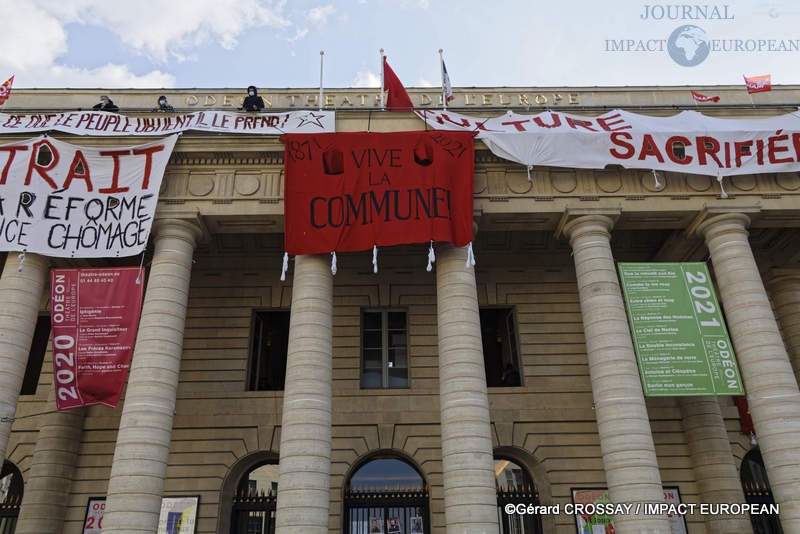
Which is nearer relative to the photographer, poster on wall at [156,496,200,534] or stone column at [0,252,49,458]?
stone column at [0,252,49,458]

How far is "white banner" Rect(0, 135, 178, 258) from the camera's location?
14.9m

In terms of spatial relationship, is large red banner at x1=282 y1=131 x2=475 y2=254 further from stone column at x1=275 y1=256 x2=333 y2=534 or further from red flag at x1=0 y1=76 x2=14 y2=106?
red flag at x1=0 y1=76 x2=14 y2=106

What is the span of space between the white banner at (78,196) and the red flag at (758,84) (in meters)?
17.0

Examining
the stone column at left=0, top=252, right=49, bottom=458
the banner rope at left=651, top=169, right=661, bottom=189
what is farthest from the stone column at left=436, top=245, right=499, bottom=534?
the stone column at left=0, top=252, right=49, bottom=458

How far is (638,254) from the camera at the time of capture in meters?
19.7

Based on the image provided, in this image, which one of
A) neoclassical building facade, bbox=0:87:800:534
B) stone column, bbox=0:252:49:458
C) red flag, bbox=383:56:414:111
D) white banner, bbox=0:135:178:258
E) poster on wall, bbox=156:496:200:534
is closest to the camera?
neoclassical building facade, bbox=0:87:800:534

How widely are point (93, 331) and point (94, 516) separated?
5949mm

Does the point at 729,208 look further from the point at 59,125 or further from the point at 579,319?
the point at 59,125

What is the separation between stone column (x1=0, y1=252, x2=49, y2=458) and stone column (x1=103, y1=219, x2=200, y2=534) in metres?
2.51

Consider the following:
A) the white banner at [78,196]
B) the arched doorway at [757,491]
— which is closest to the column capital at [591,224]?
the arched doorway at [757,491]

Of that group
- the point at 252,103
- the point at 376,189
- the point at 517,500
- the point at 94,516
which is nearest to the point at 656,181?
the point at 376,189

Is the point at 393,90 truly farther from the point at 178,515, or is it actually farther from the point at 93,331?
the point at 178,515

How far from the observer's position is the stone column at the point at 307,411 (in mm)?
12492

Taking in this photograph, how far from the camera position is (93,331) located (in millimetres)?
14250
